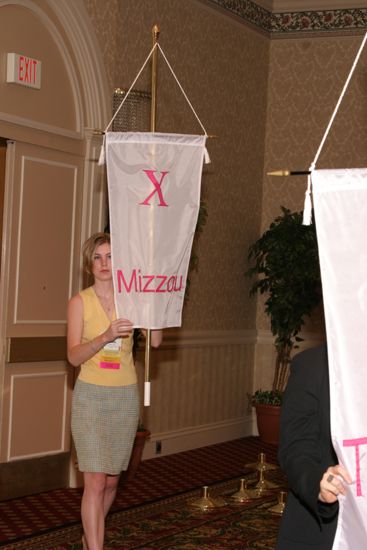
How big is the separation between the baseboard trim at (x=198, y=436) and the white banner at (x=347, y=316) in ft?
19.8

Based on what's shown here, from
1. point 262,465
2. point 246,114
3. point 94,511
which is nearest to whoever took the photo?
point 94,511

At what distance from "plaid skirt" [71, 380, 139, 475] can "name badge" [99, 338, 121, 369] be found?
0.33ft

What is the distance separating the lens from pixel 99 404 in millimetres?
4582

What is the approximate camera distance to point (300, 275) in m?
8.91

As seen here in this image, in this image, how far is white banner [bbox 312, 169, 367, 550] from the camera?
203 cm

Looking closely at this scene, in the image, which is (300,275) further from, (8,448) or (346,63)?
(8,448)

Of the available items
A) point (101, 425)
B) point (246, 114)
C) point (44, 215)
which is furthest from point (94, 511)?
point (246, 114)

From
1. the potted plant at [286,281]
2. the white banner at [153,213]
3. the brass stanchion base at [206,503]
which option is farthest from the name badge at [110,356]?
the potted plant at [286,281]

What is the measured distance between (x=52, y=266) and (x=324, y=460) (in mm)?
4728

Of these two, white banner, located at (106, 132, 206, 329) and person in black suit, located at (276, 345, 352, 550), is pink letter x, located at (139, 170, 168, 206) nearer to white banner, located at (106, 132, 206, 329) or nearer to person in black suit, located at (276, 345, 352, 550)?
white banner, located at (106, 132, 206, 329)

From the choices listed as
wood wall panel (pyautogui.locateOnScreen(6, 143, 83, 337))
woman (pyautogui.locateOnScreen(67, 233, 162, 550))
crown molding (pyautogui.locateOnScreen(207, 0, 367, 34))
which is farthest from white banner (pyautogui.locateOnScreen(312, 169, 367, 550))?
crown molding (pyautogui.locateOnScreen(207, 0, 367, 34))

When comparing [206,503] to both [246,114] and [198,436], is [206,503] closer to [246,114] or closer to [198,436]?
[198,436]

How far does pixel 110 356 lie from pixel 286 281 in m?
4.63

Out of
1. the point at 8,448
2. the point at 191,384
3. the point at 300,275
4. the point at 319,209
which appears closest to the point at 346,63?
the point at 300,275
